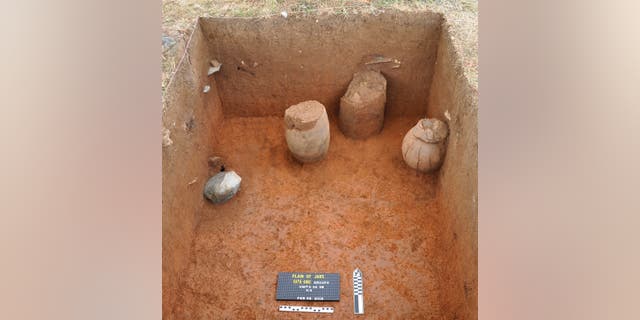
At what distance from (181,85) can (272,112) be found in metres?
1.16

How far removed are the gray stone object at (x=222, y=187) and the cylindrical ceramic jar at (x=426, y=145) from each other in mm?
1376

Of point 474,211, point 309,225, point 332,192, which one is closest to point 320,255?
point 309,225

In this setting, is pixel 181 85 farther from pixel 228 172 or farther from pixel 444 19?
pixel 444 19

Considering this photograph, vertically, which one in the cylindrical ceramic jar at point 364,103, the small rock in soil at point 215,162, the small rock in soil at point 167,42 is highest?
the small rock in soil at point 167,42

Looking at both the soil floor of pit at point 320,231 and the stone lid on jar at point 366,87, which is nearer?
the soil floor of pit at point 320,231

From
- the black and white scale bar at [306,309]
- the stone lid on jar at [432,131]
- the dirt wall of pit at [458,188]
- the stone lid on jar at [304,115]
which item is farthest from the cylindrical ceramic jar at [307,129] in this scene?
the black and white scale bar at [306,309]

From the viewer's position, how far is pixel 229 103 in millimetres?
4199

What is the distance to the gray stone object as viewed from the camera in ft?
11.8

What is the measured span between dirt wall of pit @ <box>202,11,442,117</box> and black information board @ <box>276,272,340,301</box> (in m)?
1.60

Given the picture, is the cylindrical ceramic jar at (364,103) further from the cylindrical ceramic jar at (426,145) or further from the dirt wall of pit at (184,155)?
the dirt wall of pit at (184,155)

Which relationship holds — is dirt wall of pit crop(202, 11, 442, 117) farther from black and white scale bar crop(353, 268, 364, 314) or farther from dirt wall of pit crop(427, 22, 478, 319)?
black and white scale bar crop(353, 268, 364, 314)

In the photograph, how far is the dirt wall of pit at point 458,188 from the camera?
2688mm

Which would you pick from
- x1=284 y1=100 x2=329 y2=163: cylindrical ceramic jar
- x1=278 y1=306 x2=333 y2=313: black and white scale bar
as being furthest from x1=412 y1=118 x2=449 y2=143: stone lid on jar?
x1=278 y1=306 x2=333 y2=313: black and white scale bar

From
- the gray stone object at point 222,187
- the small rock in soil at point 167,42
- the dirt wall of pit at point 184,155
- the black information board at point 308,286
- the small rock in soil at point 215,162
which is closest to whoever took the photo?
the dirt wall of pit at point 184,155
